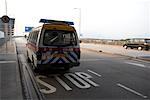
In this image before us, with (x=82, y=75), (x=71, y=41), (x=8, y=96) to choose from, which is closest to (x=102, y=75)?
(x=82, y=75)

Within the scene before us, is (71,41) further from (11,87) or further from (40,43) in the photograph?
(11,87)

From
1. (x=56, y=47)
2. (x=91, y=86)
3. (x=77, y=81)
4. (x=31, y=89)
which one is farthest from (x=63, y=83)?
(x=56, y=47)

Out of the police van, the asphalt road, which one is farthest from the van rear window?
the asphalt road

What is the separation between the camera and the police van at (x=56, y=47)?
40.3 ft

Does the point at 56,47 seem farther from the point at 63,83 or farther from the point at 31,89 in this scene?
the point at 31,89

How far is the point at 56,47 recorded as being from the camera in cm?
1245

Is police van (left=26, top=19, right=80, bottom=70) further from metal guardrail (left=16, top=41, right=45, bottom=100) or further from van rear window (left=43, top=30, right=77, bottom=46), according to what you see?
metal guardrail (left=16, top=41, right=45, bottom=100)

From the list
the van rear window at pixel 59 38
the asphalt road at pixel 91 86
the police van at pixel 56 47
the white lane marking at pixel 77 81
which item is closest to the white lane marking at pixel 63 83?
the asphalt road at pixel 91 86

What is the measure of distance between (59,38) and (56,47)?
1.71 feet

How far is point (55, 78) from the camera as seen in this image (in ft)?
38.7

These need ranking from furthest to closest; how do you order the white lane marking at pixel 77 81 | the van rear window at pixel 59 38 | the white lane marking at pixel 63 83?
the van rear window at pixel 59 38 < the white lane marking at pixel 77 81 < the white lane marking at pixel 63 83

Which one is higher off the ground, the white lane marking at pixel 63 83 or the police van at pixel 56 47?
the police van at pixel 56 47

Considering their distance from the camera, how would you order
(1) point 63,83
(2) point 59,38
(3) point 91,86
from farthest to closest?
(2) point 59,38 → (1) point 63,83 → (3) point 91,86

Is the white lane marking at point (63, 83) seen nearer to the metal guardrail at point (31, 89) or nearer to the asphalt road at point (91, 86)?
the asphalt road at point (91, 86)
